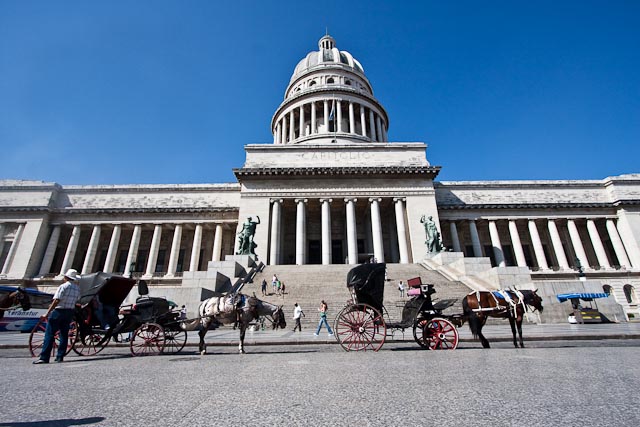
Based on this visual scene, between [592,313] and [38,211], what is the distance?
48.6 m

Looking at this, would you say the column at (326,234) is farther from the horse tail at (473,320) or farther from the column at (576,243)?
the column at (576,243)

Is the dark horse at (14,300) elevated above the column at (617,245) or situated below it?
below

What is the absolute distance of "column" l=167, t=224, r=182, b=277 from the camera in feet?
110

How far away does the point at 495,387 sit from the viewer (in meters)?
3.50

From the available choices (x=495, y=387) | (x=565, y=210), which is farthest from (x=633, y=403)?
(x=565, y=210)

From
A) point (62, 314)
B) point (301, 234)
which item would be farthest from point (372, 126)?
point (62, 314)

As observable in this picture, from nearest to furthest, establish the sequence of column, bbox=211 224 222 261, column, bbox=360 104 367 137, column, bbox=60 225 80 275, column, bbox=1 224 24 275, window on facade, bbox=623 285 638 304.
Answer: window on facade, bbox=623 285 638 304 → column, bbox=1 224 24 275 → column, bbox=60 225 80 275 → column, bbox=211 224 222 261 → column, bbox=360 104 367 137

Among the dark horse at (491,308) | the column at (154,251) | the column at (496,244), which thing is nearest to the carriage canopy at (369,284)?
the dark horse at (491,308)

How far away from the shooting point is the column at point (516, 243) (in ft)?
111

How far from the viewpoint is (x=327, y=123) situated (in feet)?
157

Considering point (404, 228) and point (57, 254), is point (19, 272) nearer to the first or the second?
point (57, 254)

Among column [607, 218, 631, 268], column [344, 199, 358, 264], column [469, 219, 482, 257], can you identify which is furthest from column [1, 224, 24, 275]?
column [607, 218, 631, 268]

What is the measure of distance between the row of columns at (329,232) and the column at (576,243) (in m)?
19.4

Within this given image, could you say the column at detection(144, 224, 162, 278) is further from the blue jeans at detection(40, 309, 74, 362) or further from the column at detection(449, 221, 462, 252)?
the column at detection(449, 221, 462, 252)
